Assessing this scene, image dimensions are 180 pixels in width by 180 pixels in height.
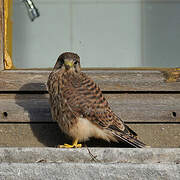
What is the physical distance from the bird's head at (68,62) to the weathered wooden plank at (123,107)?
55cm

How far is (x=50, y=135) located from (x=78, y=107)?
2.38 ft

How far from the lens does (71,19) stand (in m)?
4.10

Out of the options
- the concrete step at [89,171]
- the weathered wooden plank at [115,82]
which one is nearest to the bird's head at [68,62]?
the weathered wooden plank at [115,82]

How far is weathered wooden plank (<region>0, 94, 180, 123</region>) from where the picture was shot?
147 inches

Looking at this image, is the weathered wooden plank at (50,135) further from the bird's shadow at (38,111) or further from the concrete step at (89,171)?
the concrete step at (89,171)

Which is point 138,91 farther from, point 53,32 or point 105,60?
point 53,32

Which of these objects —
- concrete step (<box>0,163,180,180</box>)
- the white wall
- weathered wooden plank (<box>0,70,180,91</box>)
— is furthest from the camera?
the white wall

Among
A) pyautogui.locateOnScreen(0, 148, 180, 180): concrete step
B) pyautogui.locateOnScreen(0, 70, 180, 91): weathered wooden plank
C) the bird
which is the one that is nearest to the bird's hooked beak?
the bird

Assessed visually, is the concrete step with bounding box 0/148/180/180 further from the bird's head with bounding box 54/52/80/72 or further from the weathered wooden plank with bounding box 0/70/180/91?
the weathered wooden plank with bounding box 0/70/180/91

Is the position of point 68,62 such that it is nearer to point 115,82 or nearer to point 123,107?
point 115,82

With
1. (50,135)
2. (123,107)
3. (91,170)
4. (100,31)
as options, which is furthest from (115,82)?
(91,170)

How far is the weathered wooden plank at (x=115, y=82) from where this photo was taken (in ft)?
12.2

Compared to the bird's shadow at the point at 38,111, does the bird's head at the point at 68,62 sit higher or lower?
higher

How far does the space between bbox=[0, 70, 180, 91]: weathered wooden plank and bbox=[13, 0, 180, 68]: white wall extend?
0.33 metres
